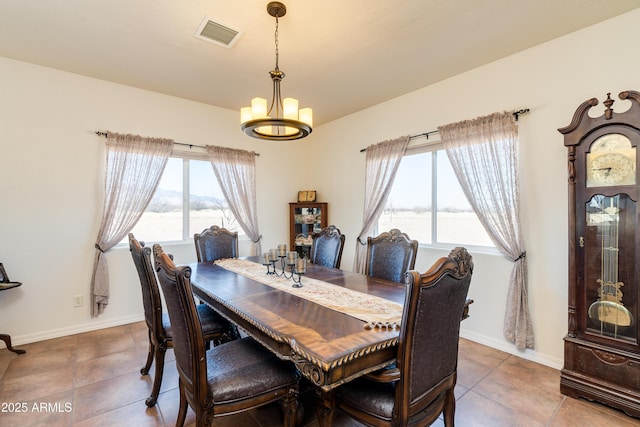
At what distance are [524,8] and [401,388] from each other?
2.61m

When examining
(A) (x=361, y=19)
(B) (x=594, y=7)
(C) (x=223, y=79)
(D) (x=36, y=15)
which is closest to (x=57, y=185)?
(D) (x=36, y=15)

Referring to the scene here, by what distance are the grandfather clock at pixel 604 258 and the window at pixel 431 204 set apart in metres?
0.91

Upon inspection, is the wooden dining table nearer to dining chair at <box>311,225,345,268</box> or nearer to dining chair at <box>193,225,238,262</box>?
dining chair at <box>311,225,345,268</box>

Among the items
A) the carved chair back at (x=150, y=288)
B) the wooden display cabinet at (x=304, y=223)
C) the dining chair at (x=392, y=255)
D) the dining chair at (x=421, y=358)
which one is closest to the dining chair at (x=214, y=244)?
the carved chair back at (x=150, y=288)

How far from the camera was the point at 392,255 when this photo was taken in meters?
2.52

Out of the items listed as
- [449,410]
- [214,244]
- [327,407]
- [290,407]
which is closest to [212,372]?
[290,407]

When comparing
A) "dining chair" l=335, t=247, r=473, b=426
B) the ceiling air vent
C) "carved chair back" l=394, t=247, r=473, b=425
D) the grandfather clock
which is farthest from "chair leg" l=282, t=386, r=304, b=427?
the ceiling air vent

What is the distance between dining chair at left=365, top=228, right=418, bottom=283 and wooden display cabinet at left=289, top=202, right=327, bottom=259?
202 cm

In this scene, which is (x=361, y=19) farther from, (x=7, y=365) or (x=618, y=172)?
(x=7, y=365)

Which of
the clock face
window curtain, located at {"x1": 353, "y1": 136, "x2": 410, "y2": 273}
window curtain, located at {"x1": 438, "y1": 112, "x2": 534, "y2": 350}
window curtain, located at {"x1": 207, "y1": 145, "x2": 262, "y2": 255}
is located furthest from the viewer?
window curtain, located at {"x1": 207, "y1": 145, "x2": 262, "y2": 255}

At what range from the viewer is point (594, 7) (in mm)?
2143

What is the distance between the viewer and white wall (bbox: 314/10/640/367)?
2.30m

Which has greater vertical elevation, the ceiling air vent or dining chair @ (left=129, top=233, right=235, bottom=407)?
the ceiling air vent

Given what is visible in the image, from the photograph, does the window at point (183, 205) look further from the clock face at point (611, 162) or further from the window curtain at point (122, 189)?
the clock face at point (611, 162)
